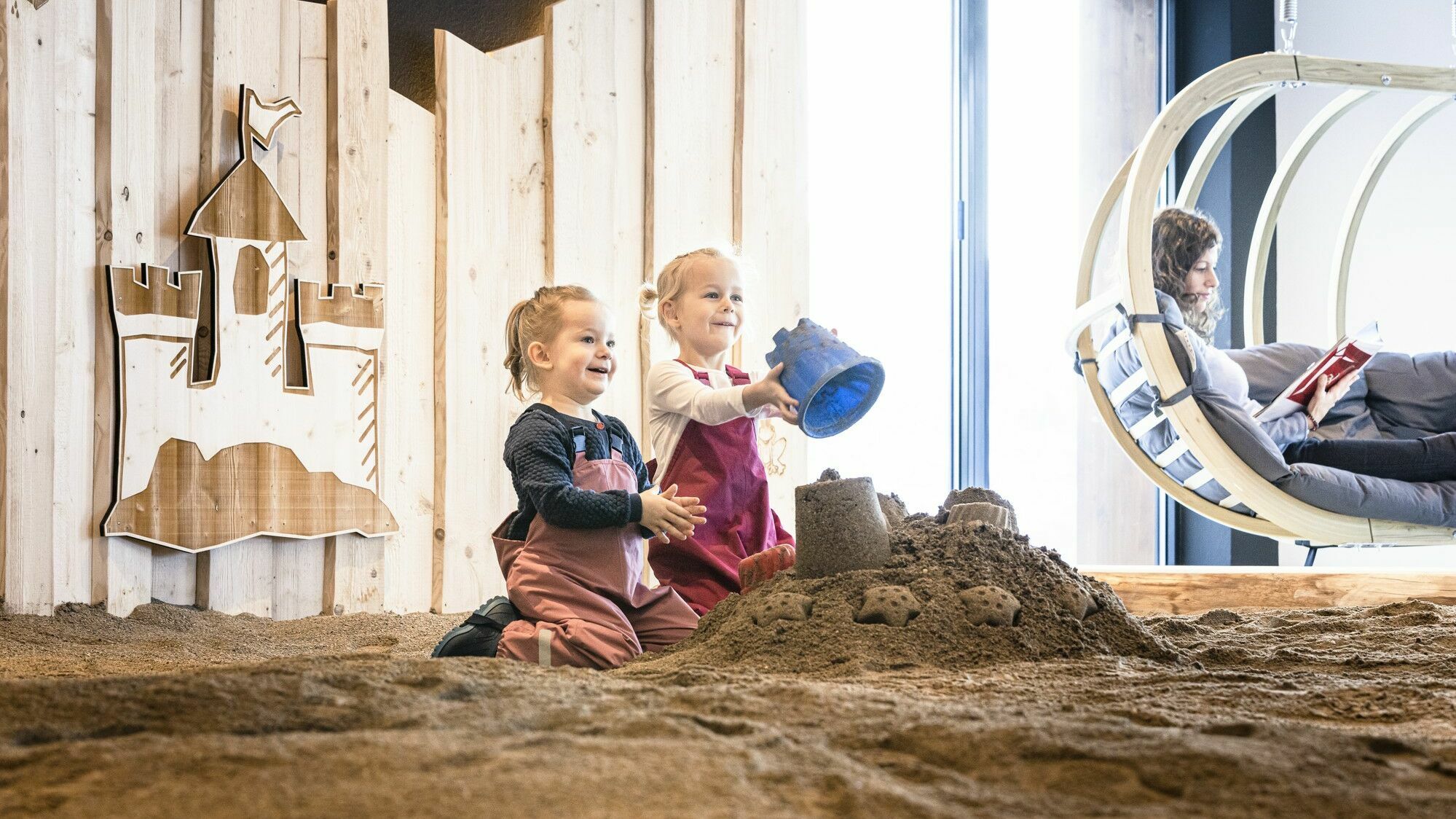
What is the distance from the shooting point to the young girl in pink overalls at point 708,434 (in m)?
2.33

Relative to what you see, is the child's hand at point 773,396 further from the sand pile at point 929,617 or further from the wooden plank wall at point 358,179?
the wooden plank wall at point 358,179

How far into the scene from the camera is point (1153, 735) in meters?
0.95

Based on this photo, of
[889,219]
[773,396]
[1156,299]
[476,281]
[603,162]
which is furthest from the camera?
[889,219]

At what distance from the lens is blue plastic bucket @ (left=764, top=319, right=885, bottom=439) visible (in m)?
1.95

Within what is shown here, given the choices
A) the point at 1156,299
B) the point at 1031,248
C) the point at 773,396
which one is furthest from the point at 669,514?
the point at 1031,248

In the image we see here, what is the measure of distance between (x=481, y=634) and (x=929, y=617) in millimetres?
742

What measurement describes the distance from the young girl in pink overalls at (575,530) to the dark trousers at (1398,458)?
1.91m

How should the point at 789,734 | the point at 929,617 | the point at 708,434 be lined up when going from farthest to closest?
the point at 708,434 → the point at 929,617 → the point at 789,734

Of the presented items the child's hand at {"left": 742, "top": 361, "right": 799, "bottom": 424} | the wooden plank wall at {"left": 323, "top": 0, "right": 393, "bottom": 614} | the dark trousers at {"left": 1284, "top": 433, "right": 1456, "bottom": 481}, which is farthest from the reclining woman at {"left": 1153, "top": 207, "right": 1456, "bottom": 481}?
the wooden plank wall at {"left": 323, "top": 0, "right": 393, "bottom": 614}

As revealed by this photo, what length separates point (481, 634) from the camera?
1.91 meters

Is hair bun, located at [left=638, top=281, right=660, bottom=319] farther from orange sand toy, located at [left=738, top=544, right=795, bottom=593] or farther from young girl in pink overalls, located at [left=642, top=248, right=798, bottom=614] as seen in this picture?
orange sand toy, located at [left=738, top=544, right=795, bottom=593]

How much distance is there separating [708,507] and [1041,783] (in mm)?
1580

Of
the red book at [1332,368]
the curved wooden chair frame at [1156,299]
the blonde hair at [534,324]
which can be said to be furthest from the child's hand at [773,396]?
the red book at [1332,368]

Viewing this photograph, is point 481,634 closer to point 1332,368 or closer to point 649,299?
point 649,299
